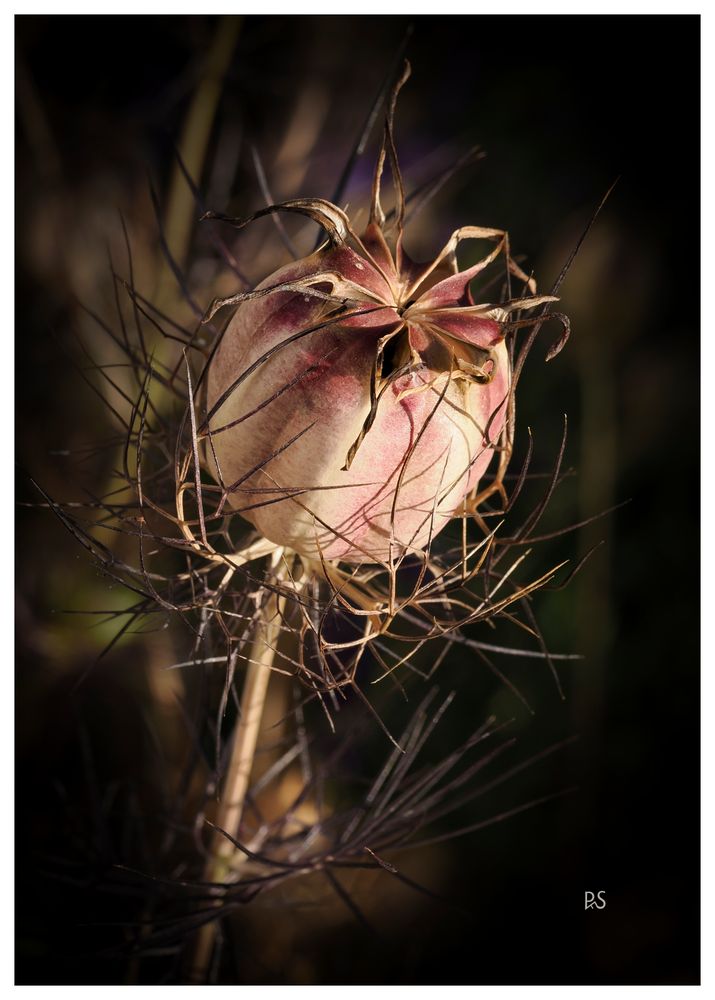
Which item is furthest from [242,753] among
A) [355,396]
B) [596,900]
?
[596,900]

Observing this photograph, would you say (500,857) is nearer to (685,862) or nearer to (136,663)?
(685,862)

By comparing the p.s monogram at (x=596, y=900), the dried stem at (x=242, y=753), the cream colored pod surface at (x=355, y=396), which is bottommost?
the p.s monogram at (x=596, y=900)

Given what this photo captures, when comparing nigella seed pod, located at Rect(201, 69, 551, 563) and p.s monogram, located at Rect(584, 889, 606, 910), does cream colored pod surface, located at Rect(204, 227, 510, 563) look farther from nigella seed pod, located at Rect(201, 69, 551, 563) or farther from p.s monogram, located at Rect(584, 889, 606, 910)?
p.s monogram, located at Rect(584, 889, 606, 910)

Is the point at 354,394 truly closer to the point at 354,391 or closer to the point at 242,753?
the point at 354,391

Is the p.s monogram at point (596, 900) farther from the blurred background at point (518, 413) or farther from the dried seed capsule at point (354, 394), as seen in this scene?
the dried seed capsule at point (354, 394)

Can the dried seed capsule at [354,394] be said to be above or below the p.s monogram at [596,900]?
above

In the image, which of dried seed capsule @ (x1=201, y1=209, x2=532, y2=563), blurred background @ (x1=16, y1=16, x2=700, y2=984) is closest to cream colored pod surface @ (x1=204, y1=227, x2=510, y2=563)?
dried seed capsule @ (x1=201, y1=209, x2=532, y2=563)

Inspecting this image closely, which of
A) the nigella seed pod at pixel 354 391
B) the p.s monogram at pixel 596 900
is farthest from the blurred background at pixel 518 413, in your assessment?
the nigella seed pod at pixel 354 391
